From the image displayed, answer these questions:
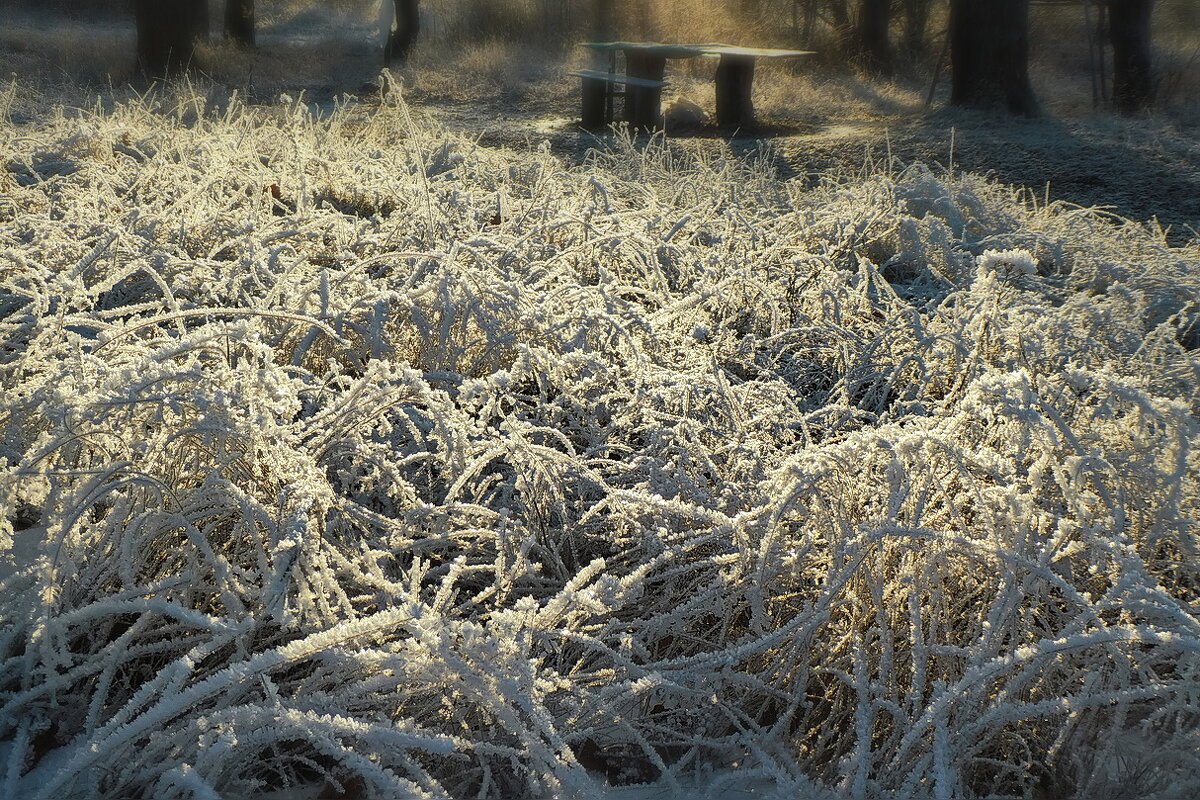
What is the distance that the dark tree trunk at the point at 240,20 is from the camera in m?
11.4

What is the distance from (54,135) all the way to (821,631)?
354cm

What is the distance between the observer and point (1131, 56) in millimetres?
7793

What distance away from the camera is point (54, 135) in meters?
3.55

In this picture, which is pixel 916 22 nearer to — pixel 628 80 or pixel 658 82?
pixel 658 82

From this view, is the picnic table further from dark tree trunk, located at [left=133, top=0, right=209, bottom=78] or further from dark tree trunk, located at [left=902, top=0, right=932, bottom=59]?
dark tree trunk, located at [left=902, top=0, right=932, bottom=59]

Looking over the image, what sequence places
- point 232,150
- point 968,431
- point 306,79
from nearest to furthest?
point 968,431 < point 232,150 < point 306,79

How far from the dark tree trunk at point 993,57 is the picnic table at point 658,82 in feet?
4.65

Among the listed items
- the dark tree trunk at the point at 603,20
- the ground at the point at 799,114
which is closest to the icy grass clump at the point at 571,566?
the ground at the point at 799,114

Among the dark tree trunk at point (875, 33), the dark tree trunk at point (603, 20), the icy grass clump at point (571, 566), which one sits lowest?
the icy grass clump at point (571, 566)

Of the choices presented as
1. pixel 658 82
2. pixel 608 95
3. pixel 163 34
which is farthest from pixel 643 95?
pixel 163 34

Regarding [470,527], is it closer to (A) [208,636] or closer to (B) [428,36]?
(A) [208,636]

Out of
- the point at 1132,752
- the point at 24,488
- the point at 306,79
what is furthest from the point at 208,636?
the point at 306,79

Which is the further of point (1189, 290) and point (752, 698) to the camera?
point (1189, 290)

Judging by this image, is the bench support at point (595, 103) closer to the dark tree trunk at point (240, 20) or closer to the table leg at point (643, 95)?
the table leg at point (643, 95)
